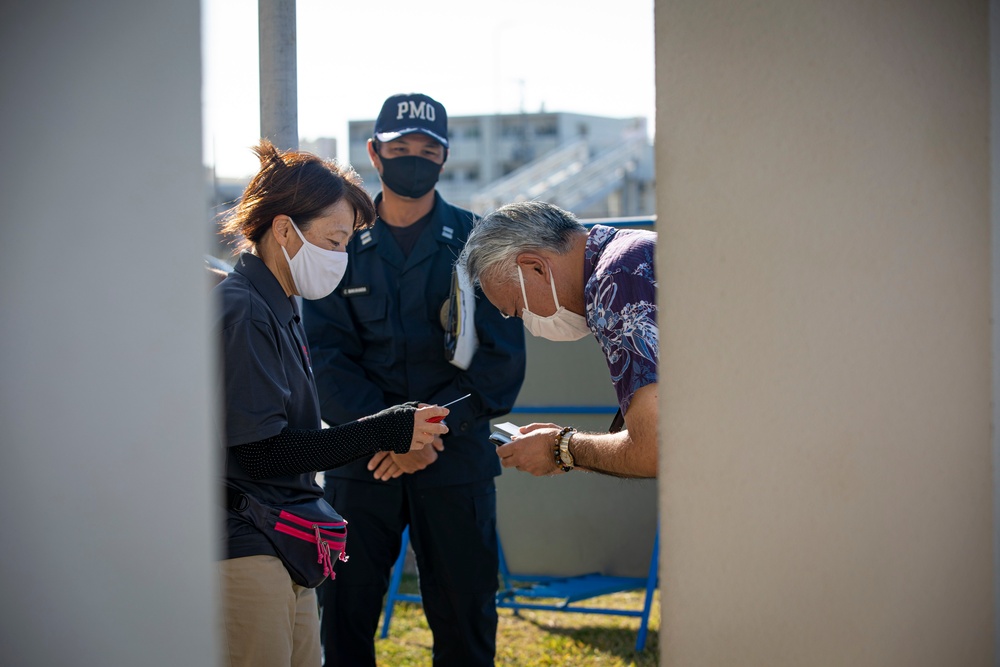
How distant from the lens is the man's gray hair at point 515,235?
2.52 metres

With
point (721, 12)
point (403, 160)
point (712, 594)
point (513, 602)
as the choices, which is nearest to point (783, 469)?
point (712, 594)

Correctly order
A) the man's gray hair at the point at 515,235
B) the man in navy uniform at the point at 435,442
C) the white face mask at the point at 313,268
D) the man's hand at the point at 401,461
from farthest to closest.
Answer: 1. the man in navy uniform at the point at 435,442
2. the man's hand at the point at 401,461
3. the man's gray hair at the point at 515,235
4. the white face mask at the point at 313,268

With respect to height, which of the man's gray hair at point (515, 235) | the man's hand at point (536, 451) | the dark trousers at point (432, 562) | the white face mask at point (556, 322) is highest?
the man's gray hair at point (515, 235)

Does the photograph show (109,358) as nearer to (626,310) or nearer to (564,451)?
(626,310)

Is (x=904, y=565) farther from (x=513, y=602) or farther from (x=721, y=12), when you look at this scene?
(x=513, y=602)

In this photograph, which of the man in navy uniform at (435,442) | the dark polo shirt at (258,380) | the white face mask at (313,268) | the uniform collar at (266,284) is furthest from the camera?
the man in navy uniform at (435,442)

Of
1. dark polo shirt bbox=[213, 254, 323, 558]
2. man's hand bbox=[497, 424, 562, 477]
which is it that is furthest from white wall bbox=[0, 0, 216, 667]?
man's hand bbox=[497, 424, 562, 477]

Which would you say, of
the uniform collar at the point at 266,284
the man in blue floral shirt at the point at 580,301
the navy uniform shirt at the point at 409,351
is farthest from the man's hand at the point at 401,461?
the uniform collar at the point at 266,284

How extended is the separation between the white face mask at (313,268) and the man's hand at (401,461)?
31.4 inches

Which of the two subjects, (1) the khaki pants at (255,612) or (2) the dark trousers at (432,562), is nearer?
(1) the khaki pants at (255,612)

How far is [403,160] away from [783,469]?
2231 millimetres

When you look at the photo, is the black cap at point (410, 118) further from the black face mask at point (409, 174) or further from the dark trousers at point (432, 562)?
the dark trousers at point (432, 562)

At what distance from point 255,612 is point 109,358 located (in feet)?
3.02

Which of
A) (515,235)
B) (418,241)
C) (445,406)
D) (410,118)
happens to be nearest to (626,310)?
(515,235)
